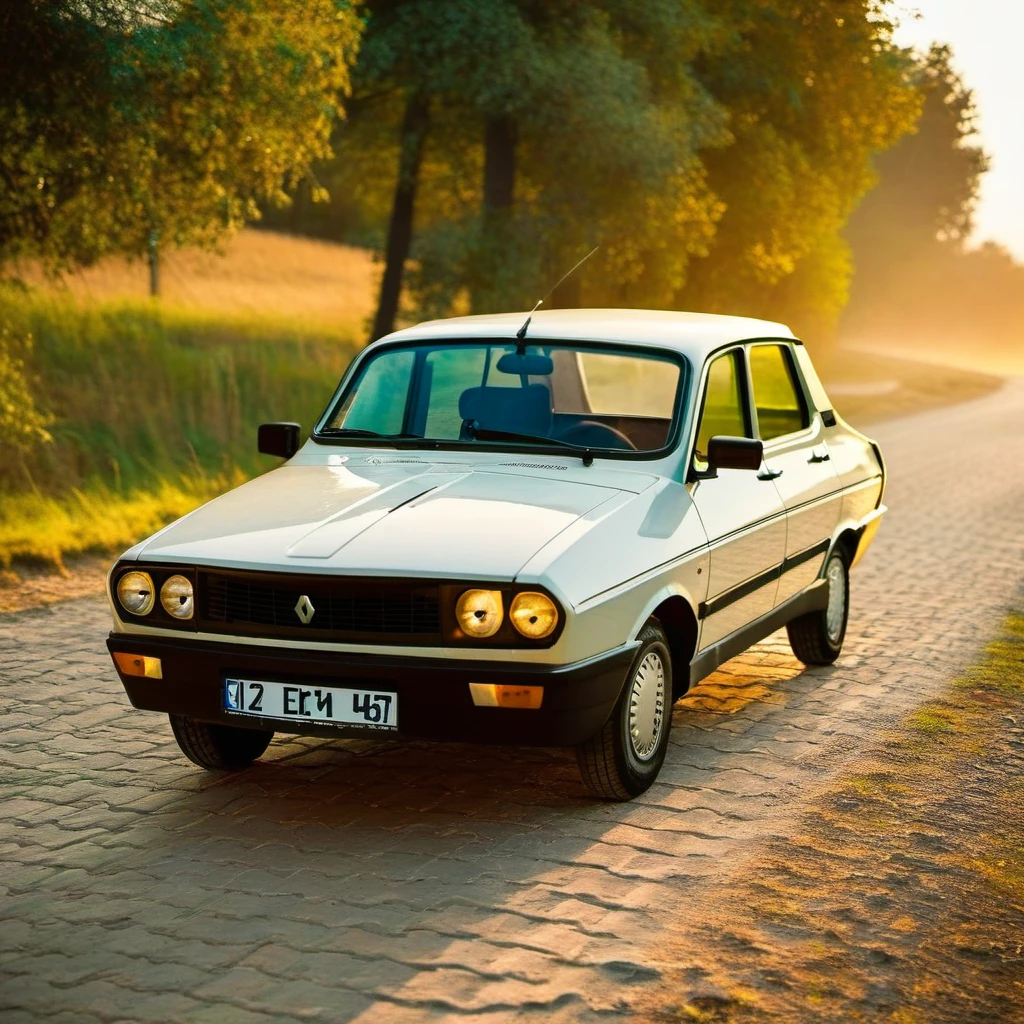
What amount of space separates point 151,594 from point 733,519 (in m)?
2.45

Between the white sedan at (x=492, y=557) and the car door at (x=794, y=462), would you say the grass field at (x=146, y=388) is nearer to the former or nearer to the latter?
the white sedan at (x=492, y=557)

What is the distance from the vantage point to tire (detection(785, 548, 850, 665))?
25.8 feet

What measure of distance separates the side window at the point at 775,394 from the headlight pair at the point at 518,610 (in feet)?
8.34

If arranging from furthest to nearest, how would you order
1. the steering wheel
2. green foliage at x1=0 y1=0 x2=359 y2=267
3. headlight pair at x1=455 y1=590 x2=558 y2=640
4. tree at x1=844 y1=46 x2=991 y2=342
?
tree at x1=844 y1=46 x2=991 y2=342 → green foliage at x1=0 y1=0 x2=359 y2=267 → the steering wheel → headlight pair at x1=455 y1=590 x2=558 y2=640

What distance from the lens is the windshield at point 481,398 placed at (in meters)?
6.29

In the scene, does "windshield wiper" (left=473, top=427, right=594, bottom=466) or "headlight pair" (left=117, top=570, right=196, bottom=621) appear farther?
"windshield wiper" (left=473, top=427, right=594, bottom=466)

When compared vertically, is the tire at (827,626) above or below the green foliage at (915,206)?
below

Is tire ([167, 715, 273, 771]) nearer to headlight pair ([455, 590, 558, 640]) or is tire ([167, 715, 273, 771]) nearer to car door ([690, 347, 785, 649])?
headlight pair ([455, 590, 558, 640])

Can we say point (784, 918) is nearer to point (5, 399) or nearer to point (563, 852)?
point (563, 852)

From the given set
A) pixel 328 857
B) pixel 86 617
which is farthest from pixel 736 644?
pixel 86 617

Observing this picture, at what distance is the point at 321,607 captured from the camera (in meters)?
5.04

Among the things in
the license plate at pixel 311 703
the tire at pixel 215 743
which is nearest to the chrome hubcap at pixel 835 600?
the tire at pixel 215 743

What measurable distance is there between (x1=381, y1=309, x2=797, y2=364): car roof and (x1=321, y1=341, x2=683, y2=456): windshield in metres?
0.07

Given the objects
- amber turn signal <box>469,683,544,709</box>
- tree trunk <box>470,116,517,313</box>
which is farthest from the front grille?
tree trunk <box>470,116,517,313</box>
